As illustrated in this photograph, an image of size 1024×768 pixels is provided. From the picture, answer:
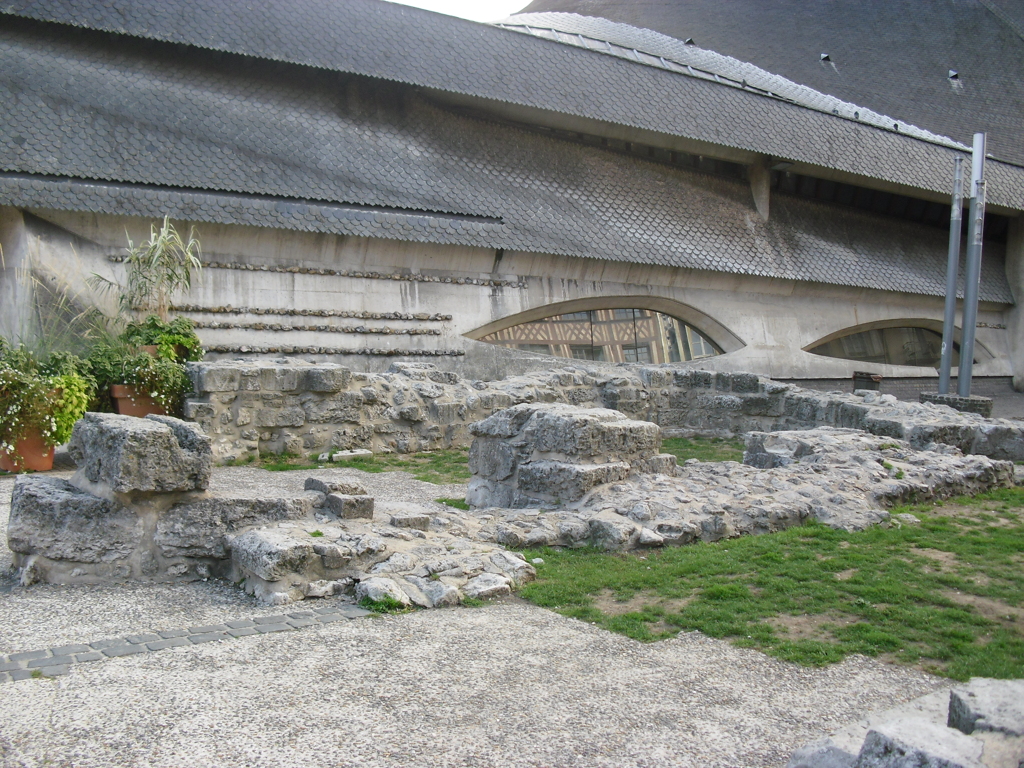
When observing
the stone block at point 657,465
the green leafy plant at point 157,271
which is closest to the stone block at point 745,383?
the stone block at point 657,465

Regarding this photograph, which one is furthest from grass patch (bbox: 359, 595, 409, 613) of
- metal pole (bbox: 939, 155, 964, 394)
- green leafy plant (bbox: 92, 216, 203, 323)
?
metal pole (bbox: 939, 155, 964, 394)

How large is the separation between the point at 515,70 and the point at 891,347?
14215 mm

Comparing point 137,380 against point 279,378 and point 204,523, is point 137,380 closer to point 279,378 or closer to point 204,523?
point 279,378

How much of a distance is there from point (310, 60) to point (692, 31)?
26.3m

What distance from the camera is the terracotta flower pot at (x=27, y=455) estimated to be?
26.4 ft

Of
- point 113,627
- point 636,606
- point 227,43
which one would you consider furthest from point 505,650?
point 227,43

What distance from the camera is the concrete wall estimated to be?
46.2ft

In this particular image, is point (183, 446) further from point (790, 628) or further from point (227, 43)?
point (227, 43)

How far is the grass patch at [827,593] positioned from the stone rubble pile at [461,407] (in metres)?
4.71

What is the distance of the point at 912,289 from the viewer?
24.1 meters

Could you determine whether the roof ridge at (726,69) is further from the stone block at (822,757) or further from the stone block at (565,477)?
the stone block at (822,757)

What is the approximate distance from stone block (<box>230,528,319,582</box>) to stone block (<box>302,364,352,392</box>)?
549 centimetres

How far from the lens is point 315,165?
16125 mm

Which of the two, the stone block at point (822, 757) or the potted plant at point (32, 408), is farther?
the potted plant at point (32, 408)
